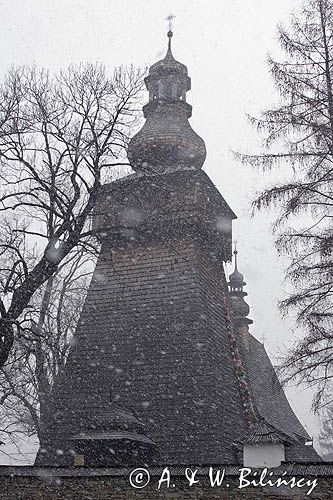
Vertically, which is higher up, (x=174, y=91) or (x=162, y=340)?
(x=174, y=91)

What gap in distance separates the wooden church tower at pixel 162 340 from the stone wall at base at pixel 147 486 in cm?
397

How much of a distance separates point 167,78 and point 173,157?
339 cm

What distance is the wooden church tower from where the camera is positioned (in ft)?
48.7

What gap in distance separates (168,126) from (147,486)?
44.2ft

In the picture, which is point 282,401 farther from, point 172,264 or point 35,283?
point 35,283

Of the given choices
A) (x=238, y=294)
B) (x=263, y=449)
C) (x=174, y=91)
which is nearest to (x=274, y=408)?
(x=238, y=294)

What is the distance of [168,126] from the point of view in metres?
20.8

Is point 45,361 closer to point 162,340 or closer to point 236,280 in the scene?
point 162,340

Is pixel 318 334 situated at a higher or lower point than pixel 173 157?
lower

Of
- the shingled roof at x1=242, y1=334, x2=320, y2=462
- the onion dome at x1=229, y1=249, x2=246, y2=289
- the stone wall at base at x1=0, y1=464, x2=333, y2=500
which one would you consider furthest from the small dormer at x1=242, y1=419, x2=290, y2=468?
the onion dome at x1=229, y1=249, x2=246, y2=289

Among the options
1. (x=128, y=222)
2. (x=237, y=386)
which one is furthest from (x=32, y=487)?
(x=128, y=222)

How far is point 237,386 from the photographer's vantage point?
1708 centimetres

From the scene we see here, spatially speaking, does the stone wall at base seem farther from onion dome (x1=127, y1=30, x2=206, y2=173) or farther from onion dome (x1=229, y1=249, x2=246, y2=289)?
onion dome (x1=229, y1=249, x2=246, y2=289)

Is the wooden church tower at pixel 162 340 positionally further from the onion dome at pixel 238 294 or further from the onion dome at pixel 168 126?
the onion dome at pixel 238 294
